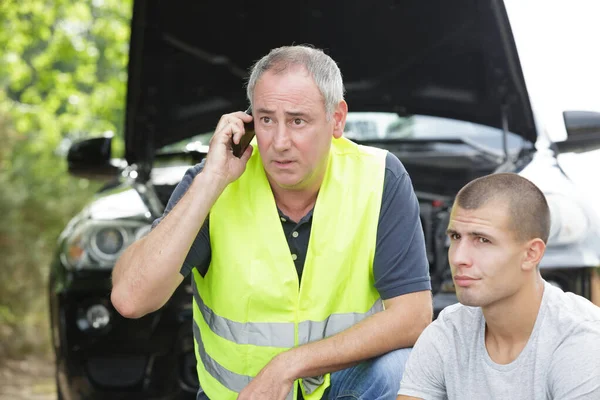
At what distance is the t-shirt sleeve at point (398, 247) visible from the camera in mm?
3154

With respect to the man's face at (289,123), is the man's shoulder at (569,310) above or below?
below

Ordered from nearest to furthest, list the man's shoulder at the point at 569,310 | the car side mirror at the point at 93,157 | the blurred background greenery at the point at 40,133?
1. the man's shoulder at the point at 569,310
2. the car side mirror at the point at 93,157
3. the blurred background greenery at the point at 40,133

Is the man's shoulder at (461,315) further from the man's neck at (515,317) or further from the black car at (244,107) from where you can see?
the black car at (244,107)

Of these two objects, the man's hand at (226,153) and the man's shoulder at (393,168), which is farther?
the man's shoulder at (393,168)

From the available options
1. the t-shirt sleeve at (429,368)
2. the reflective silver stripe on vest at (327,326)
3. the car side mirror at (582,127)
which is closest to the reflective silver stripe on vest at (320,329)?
the reflective silver stripe on vest at (327,326)

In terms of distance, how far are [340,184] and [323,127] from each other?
24 centimetres

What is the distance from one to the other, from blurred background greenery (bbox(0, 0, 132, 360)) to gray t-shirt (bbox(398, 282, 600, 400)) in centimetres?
538

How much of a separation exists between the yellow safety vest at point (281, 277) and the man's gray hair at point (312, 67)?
0.28m

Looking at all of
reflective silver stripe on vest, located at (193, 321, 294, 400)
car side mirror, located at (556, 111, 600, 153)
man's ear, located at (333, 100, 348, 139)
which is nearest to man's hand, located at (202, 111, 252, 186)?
man's ear, located at (333, 100, 348, 139)

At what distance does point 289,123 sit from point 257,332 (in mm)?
649

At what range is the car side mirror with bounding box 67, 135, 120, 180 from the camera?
191 inches

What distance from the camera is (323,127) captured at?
3127mm

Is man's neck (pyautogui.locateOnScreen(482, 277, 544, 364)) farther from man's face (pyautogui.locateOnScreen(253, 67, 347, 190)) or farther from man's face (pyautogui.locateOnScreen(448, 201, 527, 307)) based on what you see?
man's face (pyautogui.locateOnScreen(253, 67, 347, 190))

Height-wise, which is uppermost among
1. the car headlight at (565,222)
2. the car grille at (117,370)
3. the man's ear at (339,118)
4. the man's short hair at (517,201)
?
the man's ear at (339,118)
